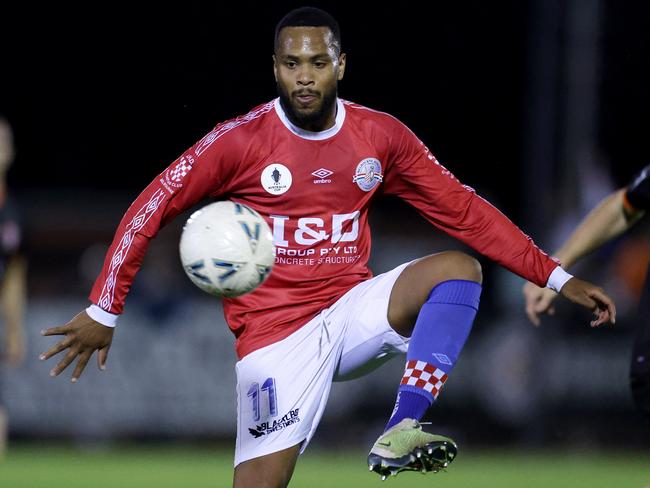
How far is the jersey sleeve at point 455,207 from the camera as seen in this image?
5391mm

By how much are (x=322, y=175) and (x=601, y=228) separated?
133cm

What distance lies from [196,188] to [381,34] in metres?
15.3

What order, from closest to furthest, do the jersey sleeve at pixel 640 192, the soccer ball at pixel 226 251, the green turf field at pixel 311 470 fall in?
the soccer ball at pixel 226 251
the jersey sleeve at pixel 640 192
the green turf field at pixel 311 470

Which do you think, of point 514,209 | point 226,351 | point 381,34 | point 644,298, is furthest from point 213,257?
point 381,34

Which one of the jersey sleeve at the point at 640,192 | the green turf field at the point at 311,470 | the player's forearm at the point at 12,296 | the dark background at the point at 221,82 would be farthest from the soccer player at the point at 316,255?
the dark background at the point at 221,82

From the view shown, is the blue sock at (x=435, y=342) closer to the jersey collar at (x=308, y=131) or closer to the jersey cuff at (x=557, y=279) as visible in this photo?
the jersey cuff at (x=557, y=279)

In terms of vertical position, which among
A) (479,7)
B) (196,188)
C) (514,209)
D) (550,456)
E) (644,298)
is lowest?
(550,456)

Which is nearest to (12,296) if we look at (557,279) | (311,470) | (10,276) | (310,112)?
(10,276)

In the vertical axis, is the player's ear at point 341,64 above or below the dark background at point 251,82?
below

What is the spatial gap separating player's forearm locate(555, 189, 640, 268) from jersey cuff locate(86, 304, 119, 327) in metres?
2.04

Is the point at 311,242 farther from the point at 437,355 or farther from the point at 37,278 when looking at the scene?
the point at 37,278

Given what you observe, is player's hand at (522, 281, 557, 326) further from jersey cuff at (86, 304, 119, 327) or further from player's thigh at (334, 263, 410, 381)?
jersey cuff at (86, 304, 119, 327)

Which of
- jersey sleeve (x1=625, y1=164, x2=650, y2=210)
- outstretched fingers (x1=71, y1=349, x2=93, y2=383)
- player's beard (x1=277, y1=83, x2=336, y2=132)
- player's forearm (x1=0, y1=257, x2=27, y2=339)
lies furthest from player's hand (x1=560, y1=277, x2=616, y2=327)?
player's forearm (x1=0, y1=257, x2=27, y2=339)

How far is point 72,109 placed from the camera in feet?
65.2
